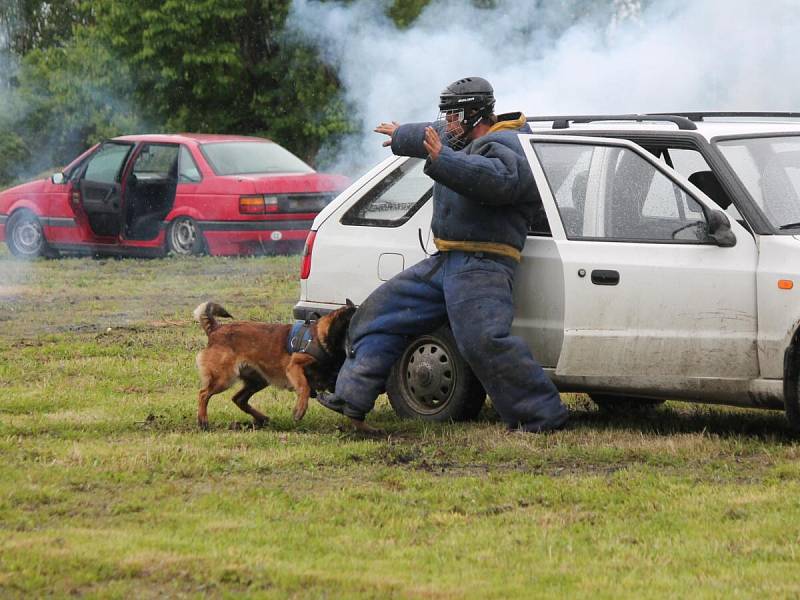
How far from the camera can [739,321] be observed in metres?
7.20

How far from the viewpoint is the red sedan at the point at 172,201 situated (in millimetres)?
17031

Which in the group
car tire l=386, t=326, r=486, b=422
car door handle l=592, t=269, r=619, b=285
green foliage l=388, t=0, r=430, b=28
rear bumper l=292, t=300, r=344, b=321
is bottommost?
car tire l=386, t=326, r=486, b=422

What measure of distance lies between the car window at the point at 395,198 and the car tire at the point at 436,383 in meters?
0.71

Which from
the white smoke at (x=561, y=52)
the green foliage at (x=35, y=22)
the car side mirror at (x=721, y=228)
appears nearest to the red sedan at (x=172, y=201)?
the white smoke at (x=561, y=52)

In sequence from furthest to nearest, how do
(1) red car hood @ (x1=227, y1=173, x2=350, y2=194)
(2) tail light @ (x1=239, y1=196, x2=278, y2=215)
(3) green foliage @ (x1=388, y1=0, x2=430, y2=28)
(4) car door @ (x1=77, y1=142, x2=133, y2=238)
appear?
(4) car door @ (x1=77, y1=142, x2=133, y2=238) < (3) green foliage @ (x1=388, y1=0, x2=430, y2=28) < (1) red car hood @ (x1=227, y1=173, x2=350, y2=194) < (2) tail light @ (x1=239, y1=196, x2=278, y2=215)

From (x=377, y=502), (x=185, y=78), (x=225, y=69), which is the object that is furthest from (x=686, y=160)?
(x=185, y=78)

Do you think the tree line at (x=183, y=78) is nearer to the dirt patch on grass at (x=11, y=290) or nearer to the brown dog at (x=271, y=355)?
the dirt patch on grass at (x=11, y=290)

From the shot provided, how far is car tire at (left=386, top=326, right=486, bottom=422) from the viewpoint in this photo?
799 centimetres

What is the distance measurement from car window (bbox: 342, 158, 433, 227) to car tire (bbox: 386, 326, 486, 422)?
2.33 ft

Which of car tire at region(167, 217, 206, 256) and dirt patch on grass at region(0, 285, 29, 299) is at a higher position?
car tire at region(167, 217, 206, 256)

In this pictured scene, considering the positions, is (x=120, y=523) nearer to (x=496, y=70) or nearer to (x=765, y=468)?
(x=765, y=468)

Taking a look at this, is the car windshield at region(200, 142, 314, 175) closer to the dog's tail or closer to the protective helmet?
the dog's tail

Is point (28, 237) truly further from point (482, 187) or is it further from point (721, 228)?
point (721, 228)

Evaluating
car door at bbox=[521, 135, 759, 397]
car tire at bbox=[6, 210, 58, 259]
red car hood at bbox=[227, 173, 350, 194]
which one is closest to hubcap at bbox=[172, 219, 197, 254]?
red car hood at bbox=[227, 173, 350, 194]
